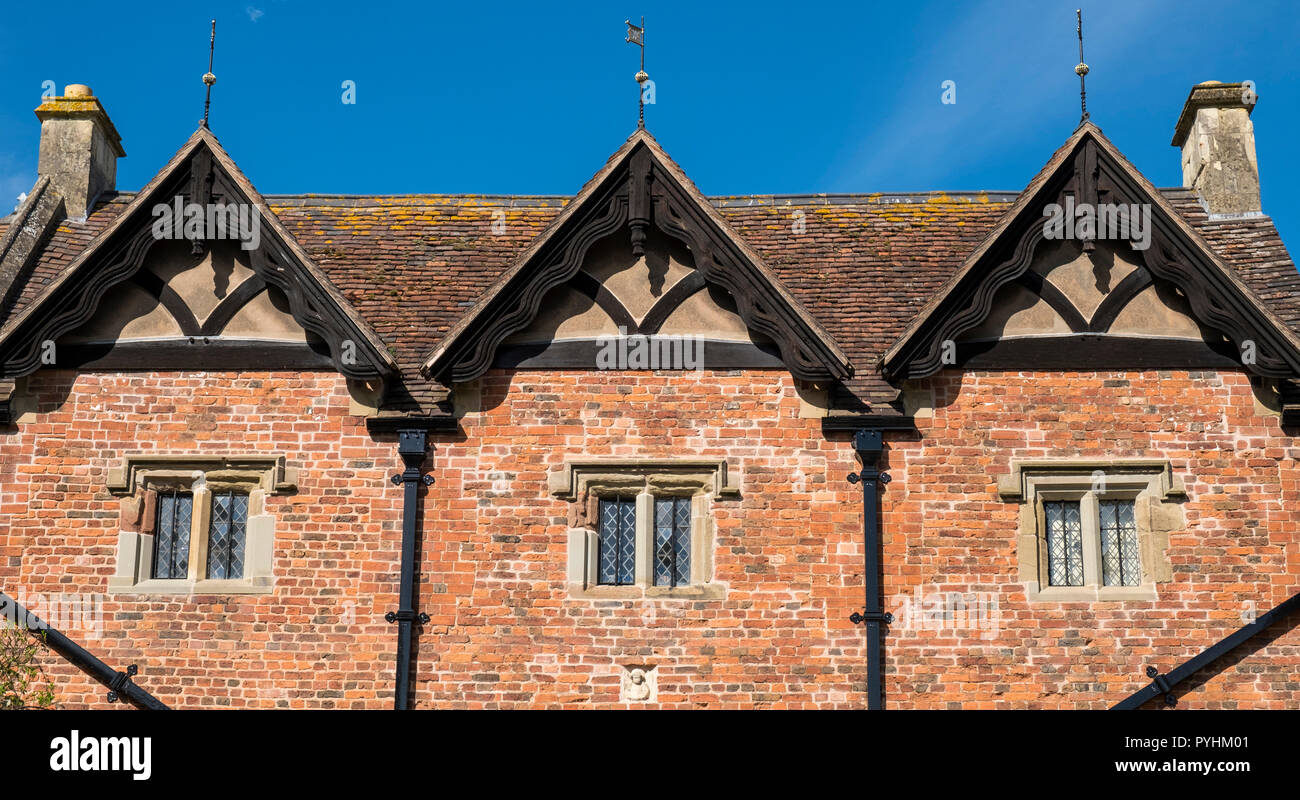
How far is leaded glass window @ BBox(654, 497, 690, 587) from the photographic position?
14.5 metres

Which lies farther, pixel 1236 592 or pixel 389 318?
pixel 389 318

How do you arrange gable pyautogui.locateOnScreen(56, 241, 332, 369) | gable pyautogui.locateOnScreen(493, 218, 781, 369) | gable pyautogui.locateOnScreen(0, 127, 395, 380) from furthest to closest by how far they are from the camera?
gable pyautogui.locateOnScreen(56, 241, 332, 369) < gable pyautogui.locateOnScreen(493, 218, 781, 369) < gable pyautogui.locateOnScreen(0, 127, 395, 380)

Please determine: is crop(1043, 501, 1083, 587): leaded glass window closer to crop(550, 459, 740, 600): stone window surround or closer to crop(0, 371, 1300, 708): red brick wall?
crop(0, 371, 1300, 708): red brick wall

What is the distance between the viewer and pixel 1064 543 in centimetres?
1449

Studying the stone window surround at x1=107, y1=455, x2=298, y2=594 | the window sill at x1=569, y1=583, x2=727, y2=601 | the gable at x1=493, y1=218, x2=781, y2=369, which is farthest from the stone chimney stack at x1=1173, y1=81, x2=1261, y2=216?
the stone window surround at x1=107, y1=455, x2=298, y2=594

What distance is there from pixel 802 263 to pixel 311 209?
20.4 feet

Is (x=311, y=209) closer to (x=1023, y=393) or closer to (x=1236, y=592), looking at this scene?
(x=1023, y=393)

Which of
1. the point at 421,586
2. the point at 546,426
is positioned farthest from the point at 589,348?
the point at 421,586

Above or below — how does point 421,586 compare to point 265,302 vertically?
below

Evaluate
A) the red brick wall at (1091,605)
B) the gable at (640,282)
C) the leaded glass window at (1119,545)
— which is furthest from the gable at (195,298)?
the leaded glass window at (1119,545)

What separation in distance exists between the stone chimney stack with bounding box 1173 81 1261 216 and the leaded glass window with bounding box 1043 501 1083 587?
5.17 metres

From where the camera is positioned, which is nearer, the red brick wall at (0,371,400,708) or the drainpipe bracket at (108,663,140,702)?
the drainpipe bracket at (108,663,140,702)

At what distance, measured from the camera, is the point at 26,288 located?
Result: 16484 millimetres

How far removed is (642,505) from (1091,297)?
510 centimetres
